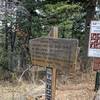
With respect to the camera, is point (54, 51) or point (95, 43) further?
point (95, 43)

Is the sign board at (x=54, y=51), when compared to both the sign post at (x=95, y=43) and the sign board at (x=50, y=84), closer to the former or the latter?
the sign board at (x=50, y=84)

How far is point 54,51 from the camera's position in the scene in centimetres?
465

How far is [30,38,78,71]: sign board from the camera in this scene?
14.6ft

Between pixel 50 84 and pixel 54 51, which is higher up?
pixel 54 51

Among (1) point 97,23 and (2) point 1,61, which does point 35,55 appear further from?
(2) point 1,61

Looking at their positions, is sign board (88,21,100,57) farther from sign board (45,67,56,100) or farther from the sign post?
sign board (45,67,56,100)

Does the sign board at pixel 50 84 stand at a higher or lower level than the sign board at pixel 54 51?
lower

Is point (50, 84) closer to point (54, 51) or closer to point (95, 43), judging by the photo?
point (54, 51)

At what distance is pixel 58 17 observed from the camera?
1234 centimetres

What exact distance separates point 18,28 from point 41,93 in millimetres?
6791

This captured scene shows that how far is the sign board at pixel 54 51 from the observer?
14.6ft

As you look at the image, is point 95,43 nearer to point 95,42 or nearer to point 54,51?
point 95,42

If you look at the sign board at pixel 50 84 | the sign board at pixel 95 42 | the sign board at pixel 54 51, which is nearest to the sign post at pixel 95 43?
the sign board at pixel 95 42

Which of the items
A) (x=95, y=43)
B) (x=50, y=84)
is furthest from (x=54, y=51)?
(x=95, y=43)
